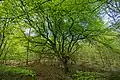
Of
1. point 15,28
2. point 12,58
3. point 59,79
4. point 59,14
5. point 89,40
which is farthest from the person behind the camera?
point 12,58

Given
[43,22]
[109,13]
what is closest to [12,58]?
[43,22]

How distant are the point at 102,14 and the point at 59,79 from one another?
16.1 ft

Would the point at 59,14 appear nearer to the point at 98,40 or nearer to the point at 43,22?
the point at 43,22

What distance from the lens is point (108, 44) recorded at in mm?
14547

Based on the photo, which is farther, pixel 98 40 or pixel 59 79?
pixel 98 40

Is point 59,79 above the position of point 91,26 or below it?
below

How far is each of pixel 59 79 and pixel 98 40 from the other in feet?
12.3

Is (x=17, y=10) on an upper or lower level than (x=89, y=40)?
upper

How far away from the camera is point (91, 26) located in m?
13.5

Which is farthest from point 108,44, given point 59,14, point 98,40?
point 59,14

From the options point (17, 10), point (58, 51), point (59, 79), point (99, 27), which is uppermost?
point (17, 10)

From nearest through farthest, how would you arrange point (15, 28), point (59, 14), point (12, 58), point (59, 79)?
point (59, 14) < point (59, 79) < point (15, 28) < point (12, 58)

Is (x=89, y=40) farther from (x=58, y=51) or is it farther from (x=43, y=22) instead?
(x=43, y=22)

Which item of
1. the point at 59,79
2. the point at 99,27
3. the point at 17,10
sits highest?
A: the point at 17,10
